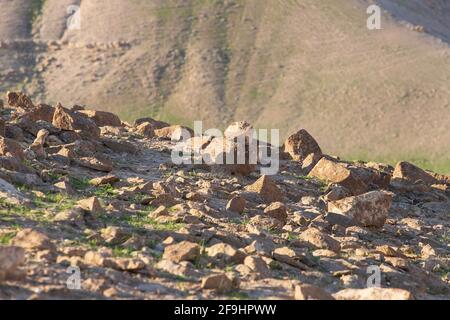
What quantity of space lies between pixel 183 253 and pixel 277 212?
3.72 meters

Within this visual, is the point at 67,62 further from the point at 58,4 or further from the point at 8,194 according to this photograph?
the point at 8,194

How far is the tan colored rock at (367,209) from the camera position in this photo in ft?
45.3

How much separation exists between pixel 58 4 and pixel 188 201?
74.6 m

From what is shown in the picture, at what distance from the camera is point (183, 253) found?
9633 millimetres

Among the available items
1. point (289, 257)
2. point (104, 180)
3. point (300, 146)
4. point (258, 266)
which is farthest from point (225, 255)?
point (300, 146)

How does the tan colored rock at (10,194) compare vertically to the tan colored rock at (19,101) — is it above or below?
below

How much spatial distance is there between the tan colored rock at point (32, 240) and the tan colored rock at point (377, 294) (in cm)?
292

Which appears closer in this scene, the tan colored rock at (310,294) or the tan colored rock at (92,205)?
the tan colored rock at (310,294)

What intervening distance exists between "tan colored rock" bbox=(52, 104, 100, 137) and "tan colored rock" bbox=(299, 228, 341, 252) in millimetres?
6025

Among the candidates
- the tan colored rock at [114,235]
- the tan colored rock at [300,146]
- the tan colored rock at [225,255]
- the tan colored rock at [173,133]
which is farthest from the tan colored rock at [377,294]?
the tan colored rock at [300,146]

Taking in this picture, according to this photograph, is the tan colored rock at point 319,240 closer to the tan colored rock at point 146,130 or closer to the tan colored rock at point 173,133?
the tan colored rock at point 173,133

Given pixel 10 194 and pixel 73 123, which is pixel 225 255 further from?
pixel 73 123

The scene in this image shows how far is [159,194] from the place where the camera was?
12797 mm

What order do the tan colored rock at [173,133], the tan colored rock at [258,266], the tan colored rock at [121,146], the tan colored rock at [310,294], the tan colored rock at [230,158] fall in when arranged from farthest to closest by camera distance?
the tan colored rock at [173,133]
the tan colored rock at [121,146]
the tan colored rock at [230,158]
the tan colored rock at [258,266]
the tan colored rock at [310,294]
